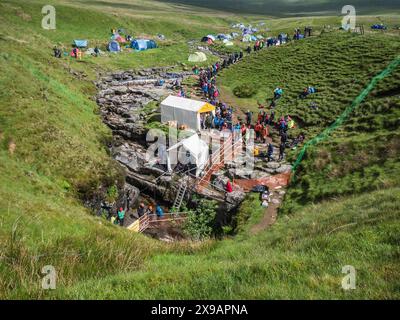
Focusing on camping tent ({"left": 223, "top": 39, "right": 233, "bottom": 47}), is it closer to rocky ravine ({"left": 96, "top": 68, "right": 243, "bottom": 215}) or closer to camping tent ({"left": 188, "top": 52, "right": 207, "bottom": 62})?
camping tent ({"left": 188, "top": 52, "right": 207, "bottom": 62})

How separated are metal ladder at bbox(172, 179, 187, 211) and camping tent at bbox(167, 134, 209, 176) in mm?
1677

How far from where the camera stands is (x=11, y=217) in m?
14.6

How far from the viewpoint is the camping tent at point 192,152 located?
3250 centimetres

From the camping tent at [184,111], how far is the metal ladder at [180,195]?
9201 mm

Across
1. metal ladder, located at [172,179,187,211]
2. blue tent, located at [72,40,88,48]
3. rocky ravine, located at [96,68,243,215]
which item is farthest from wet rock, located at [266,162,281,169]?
blue tent, located at [72,40,88,48]

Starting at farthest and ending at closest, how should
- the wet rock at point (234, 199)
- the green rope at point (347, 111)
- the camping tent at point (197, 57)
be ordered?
the camping tent at point (197, 57)
the green rope at point (347, 111)
the wet rock at point (234, 199)

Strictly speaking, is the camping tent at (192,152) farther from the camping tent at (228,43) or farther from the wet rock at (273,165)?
the camping tent at (228,43)

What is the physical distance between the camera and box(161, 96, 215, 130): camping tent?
39000 mm

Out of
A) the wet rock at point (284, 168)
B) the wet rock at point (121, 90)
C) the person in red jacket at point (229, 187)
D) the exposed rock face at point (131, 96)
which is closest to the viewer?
the person in red jacket at point (229, 187)

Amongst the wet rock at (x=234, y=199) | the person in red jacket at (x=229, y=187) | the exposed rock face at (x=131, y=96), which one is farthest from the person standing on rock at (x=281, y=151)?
the exposed rock face at (x=131, y=96)

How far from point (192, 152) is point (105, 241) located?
22294 millimetres

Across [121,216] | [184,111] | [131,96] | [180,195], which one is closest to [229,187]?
[180,195]
